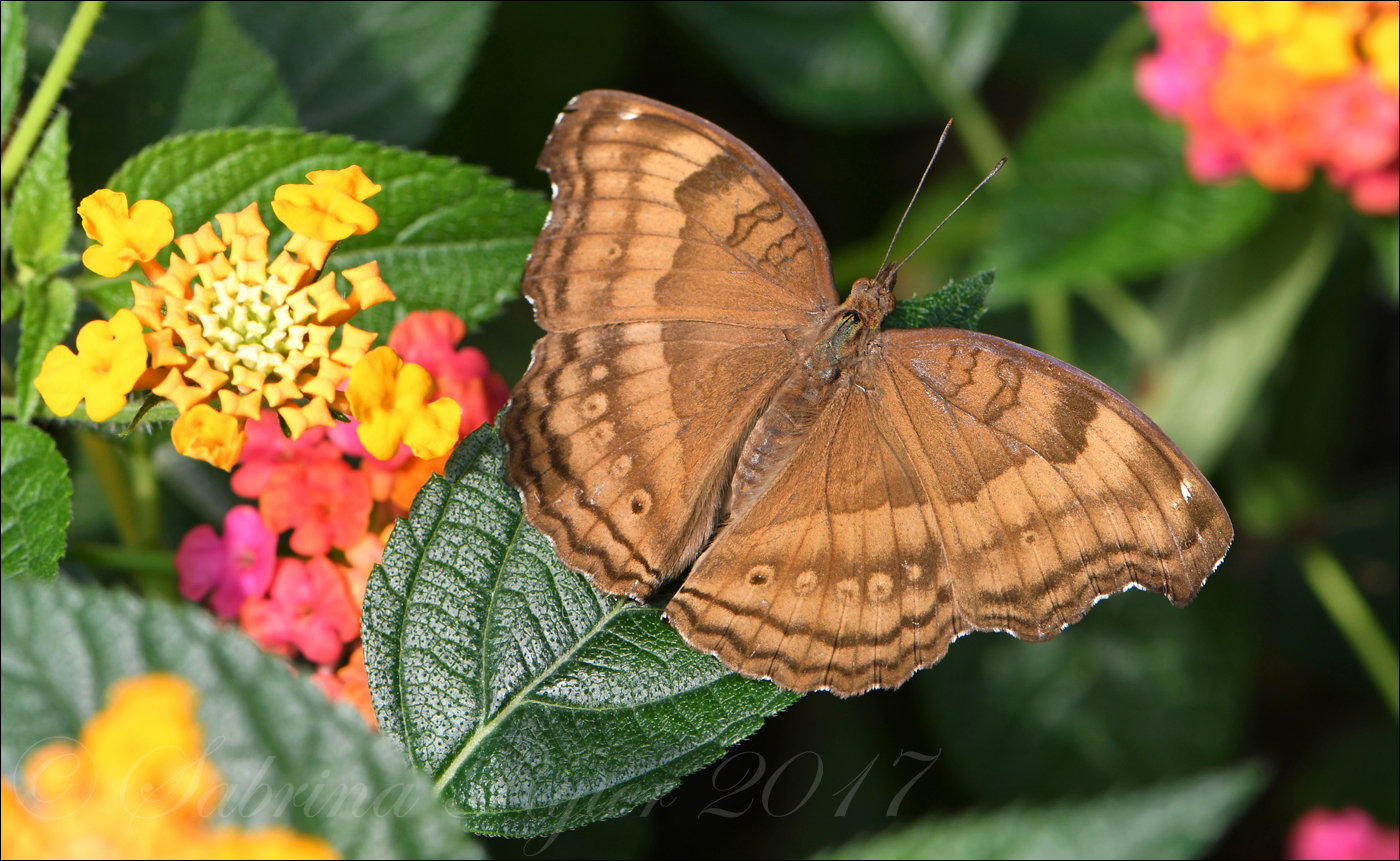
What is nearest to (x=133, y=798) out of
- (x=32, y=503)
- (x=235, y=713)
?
(x=235, y=713)

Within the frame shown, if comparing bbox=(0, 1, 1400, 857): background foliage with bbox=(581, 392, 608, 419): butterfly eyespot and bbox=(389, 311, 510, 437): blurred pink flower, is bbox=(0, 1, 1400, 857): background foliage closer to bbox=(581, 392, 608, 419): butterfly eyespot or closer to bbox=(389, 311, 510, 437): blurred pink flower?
bbox=(389, 311, 510, 437): blurred pink flower

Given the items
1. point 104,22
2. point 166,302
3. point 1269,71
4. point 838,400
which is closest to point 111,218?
point 166,302

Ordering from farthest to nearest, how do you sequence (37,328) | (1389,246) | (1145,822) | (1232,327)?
(1232,327)
(1389,246)
(37,328)
(1145,822)

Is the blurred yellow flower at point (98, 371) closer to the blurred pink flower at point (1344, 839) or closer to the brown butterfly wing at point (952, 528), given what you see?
the brown butterfly wing at point (952, 528)

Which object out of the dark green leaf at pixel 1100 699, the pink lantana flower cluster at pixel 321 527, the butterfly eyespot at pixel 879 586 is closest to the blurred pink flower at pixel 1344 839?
the dark green leaf at pixel 1100 699

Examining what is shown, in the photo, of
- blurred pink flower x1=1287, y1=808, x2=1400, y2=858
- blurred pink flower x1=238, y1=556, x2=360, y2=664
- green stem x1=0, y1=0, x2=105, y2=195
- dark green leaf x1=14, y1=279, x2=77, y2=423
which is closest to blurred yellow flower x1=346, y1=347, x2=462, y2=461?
blurred pink flower x1=238, y1=556, x2=360, y2=664

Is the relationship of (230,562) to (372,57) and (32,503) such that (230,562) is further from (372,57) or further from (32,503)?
(372,57)
